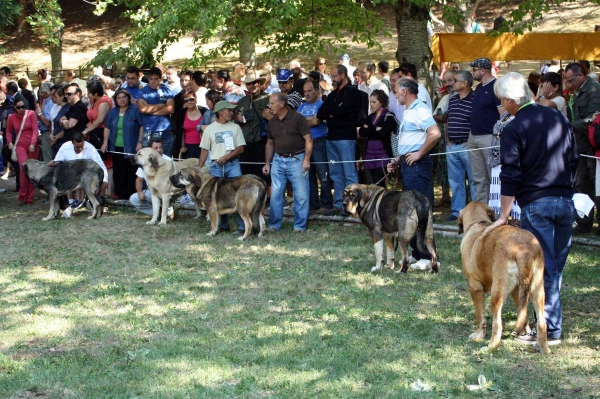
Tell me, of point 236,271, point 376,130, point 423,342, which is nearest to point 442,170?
point 376,130

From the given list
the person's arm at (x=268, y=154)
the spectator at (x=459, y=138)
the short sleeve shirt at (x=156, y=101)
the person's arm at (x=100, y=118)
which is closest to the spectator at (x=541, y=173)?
the spectator at (x=459, y=138)

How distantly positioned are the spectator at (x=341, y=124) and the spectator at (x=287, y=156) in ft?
1.97

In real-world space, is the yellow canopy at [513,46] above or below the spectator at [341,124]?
above

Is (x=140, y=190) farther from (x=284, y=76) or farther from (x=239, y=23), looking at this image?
(x=239, y=23)

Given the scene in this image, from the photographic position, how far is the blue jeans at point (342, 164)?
11984mm

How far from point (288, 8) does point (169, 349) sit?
7176mm

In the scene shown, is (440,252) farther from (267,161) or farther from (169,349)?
(169,349)

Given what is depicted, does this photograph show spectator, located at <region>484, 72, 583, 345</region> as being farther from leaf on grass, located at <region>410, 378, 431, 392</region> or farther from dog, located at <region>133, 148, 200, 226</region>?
dog, located at <region>133, 148, 200, 226</region>

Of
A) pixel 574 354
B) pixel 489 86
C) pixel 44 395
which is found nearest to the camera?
pixel 44 395

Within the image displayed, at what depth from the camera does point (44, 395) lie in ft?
19.3

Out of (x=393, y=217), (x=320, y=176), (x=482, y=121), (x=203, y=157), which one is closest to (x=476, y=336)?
(x=393, y=217)

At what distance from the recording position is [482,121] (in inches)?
424

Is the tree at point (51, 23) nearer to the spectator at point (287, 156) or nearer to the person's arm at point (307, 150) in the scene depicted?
the spectator at point (287, 156)

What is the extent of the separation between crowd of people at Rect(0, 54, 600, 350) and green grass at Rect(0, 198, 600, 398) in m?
0.75
